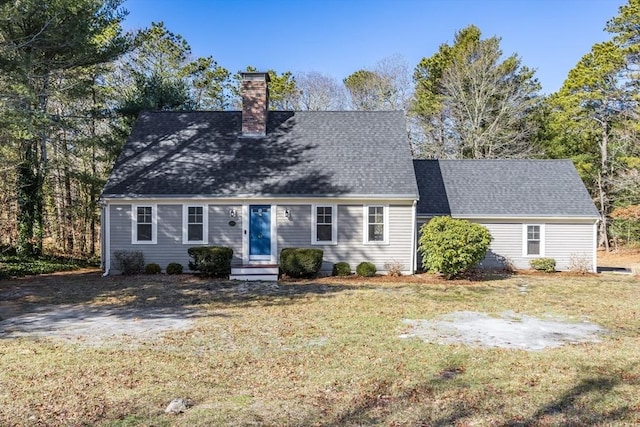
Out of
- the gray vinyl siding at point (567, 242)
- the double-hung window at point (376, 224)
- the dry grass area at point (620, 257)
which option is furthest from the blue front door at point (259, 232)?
the dry grass area at point (620, 257)

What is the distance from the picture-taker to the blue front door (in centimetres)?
1614

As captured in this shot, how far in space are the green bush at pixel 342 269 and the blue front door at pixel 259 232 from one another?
228cm

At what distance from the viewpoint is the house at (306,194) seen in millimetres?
16078

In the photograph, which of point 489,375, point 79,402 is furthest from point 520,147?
point 79,402

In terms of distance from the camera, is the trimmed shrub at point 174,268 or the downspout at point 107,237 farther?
the downspout at point 107,237

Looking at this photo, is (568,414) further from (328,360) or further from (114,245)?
(114,245)

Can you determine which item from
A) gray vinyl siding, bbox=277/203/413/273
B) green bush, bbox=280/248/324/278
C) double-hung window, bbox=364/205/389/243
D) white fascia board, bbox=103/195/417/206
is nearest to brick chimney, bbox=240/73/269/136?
white fascia board, bbox=103/195/417/206

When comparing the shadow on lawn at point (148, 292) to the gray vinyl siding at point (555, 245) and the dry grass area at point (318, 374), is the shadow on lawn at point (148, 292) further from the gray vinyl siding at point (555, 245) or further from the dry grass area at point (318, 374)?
the gray vinyl siding at point (555, 245)

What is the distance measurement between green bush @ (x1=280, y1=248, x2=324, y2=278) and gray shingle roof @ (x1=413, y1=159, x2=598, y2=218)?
15.7 feet

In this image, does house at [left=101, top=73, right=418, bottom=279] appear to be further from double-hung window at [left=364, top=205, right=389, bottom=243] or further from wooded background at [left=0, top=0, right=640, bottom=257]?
wooded background at [left=0, top=0, right=640, bottom=257]

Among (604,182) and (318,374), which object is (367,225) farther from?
(604,182)

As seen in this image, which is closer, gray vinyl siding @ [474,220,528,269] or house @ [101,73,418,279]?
house @ [101,73,418,279]

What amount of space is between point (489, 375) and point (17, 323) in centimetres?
817

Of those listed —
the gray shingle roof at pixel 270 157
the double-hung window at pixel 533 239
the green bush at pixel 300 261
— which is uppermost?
the gray shingle roof at pixel 270 157
